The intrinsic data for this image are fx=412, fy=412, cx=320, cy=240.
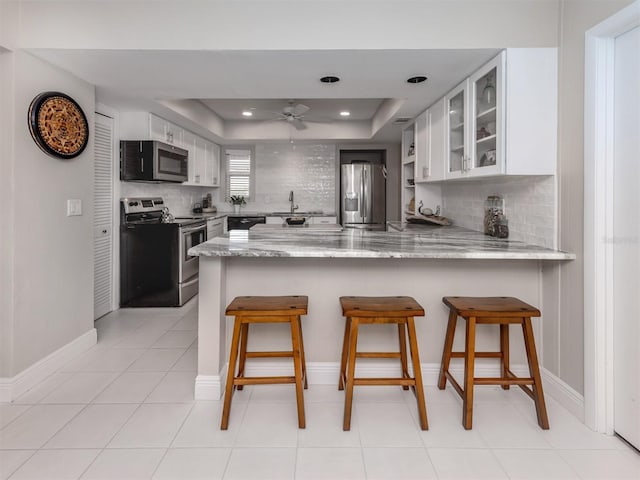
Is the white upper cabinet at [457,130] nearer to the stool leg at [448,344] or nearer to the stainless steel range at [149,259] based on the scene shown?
the stool leg at [448,344]

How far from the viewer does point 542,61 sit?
7.73 ft

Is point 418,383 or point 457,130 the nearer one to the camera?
point 418,383

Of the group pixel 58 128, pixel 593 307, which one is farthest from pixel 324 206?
pixel 593 307

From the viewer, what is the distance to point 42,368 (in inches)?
103

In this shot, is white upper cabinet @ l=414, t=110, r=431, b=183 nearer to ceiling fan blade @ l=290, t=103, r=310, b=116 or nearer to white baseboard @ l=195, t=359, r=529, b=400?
ceiling fan blade @ l=290, t=103, r=310, b=116

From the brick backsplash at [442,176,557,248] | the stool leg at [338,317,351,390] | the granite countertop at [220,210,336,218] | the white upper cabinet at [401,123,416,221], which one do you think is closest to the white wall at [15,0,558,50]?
the brick backsplash at [442,176,557,248]

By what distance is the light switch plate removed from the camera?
2850 millimetres

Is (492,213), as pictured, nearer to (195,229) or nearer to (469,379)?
(469,379)

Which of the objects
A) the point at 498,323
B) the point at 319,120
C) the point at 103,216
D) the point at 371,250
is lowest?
the point at 498,323

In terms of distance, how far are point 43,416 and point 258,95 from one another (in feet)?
8.51

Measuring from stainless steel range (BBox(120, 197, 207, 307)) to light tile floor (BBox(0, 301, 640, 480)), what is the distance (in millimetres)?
1708

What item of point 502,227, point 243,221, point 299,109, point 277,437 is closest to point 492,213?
point 502,227

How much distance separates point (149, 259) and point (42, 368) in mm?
1791

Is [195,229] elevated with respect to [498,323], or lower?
elevated
